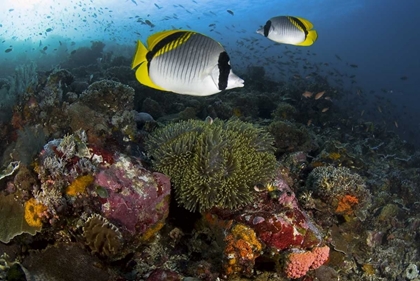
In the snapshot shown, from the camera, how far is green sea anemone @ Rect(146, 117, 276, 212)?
368 cm

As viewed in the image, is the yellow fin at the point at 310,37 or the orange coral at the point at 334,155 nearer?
the yellow fin at the point at 310,37

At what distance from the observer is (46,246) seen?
338 centimetres

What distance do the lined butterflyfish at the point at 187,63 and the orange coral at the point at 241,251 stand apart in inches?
84.0

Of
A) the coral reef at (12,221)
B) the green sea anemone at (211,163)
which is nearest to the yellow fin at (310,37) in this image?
the green sea anemone at (211,163)

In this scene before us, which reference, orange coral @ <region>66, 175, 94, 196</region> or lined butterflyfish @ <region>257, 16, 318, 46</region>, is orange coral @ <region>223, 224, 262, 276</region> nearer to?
orange coral @ <region>66, 175, 94, 196</region>

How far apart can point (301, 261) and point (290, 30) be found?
9.34 ft

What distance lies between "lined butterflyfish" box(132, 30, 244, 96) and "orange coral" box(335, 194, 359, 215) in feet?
13.2

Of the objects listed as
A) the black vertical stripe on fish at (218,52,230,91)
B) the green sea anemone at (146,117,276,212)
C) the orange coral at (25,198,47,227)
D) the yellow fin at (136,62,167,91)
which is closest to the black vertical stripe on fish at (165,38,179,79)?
the yellow fin at (136,62,167,91)

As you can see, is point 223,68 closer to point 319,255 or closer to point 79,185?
point 79,185

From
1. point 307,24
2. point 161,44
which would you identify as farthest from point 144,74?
point 307,24

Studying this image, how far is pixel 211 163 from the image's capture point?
371 cm

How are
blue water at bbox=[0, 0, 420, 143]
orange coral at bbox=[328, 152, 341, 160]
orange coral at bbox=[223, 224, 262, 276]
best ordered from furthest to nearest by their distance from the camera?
blue water at bbox=[0, 0, 420, 143], orange coral at bbox=[328, 152, 341, 160], orange coral at bbox=[223, 224, 262, 276]

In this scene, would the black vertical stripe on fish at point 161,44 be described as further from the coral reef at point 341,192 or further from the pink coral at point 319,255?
the coral reef at point 341,192

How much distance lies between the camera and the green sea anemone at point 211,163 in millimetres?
3684
